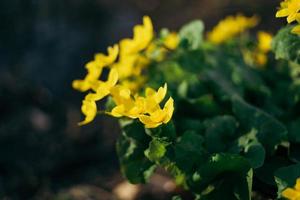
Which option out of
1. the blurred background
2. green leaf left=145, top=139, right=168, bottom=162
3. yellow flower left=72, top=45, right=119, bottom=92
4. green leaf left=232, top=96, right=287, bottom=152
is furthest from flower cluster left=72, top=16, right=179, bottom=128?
the blurred background

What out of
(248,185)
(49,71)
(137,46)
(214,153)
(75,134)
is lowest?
(248,185)

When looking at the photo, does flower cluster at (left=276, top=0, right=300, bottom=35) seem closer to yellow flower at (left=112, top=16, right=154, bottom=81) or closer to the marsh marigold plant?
the marsh marigold plant

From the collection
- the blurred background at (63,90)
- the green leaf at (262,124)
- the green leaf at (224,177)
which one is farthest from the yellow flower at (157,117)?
the blurred background at (63,90)

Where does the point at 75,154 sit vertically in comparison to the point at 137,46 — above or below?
above

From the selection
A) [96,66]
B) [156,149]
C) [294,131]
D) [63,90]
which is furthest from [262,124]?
[63,90]

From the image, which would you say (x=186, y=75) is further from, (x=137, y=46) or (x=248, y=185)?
(x=248, y=185)

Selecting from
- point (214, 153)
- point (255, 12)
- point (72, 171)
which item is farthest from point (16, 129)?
point (255, 12)

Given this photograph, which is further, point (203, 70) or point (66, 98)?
point (66, 98)
